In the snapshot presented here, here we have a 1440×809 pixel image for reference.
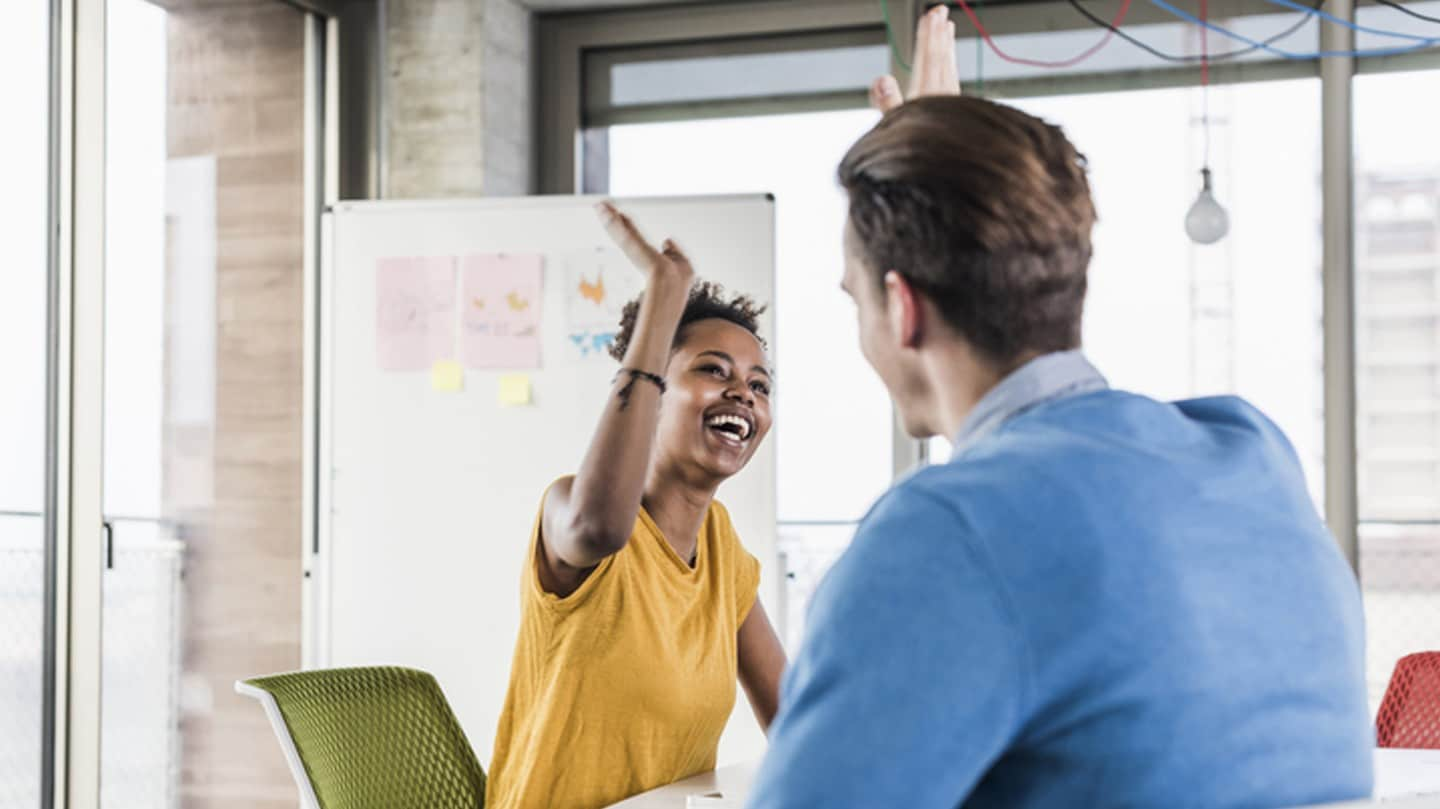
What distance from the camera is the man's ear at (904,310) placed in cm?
90

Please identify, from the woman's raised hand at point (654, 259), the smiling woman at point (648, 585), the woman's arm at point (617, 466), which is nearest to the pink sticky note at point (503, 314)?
the smiling woman at point (648, 585)

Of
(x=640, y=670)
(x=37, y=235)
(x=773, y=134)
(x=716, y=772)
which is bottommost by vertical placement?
(x=716, y=772)

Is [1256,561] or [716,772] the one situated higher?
[1256,561]

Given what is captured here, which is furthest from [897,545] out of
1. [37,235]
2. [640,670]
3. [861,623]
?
[37,235]

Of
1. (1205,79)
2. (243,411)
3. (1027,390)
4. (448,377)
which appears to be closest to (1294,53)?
(1205,79)

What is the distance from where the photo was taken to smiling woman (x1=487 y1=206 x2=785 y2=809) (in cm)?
185

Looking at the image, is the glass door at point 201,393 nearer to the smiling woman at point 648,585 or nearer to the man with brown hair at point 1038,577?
the smiling woman at point 648,585

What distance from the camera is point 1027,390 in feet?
2.90

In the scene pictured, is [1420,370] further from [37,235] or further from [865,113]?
[37,235]

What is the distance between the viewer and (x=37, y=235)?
3479 millimetres

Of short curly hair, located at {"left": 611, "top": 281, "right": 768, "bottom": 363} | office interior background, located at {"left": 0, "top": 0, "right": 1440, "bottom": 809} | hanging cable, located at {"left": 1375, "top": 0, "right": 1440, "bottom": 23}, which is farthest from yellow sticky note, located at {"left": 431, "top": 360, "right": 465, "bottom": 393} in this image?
hanging cable, located at {"left": 1375, "top": 0, "right": 1440, "bottom": 23}

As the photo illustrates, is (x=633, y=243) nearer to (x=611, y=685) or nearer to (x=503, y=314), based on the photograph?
(x=611, y=685)

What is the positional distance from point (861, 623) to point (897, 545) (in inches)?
1.6

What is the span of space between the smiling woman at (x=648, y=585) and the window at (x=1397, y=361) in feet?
8.41
